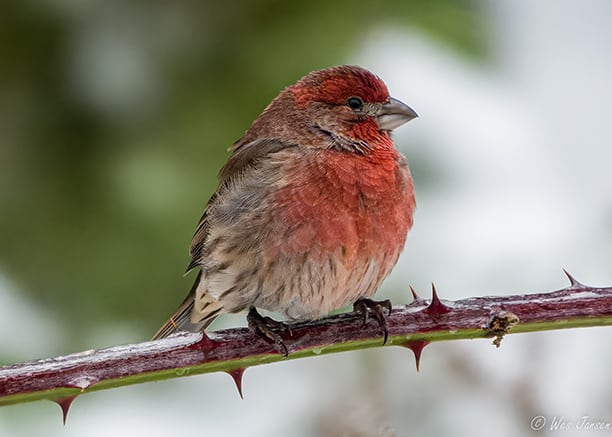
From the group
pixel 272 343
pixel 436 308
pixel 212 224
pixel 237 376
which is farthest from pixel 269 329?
pixel 212 224

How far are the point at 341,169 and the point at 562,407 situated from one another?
99cm

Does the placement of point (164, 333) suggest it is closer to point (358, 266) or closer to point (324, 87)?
point (358, 266)

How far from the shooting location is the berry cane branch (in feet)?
5.89

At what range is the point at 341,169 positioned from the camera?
305 cm

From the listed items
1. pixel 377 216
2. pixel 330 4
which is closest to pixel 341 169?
pixel 377 216

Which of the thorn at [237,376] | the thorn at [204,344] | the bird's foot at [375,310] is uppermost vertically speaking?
the thorn at [204,344]

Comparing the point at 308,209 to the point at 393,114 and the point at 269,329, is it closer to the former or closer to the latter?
the point at 393,114

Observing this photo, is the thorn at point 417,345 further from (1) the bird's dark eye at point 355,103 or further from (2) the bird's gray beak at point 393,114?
(1) the bird's dark eye at point 355,103

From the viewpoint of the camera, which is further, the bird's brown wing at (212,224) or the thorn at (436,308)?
the bird's brown wing at (212,224)

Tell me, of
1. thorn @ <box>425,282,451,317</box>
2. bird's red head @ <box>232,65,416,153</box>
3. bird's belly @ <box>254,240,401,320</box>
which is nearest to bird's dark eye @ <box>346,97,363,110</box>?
bird's red head @ <box>232,65,416,153</box>

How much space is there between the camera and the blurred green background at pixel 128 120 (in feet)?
10.2

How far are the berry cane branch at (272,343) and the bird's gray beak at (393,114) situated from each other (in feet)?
3.12

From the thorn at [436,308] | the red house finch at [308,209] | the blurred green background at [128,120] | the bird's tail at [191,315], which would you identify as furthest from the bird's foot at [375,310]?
the blurred green background at [128,120]

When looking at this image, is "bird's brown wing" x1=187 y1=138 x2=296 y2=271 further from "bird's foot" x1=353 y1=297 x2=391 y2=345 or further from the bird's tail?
"bird's foot" x1=353 y1=297 x2=391 y2=345
